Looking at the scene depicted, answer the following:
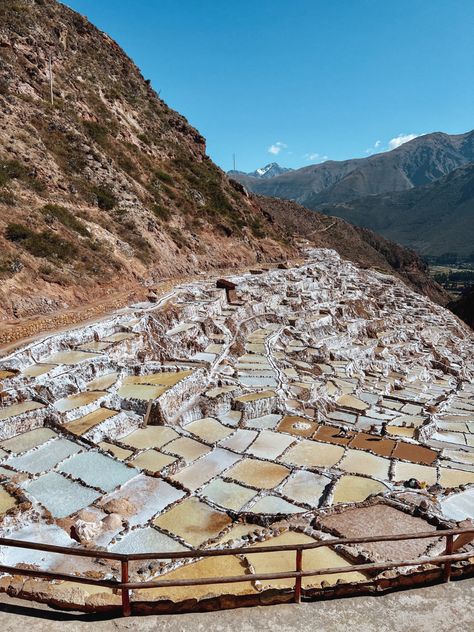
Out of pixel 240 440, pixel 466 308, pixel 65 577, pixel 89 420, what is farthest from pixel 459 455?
pixel 466 308

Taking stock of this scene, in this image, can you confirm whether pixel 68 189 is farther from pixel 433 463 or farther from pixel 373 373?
pixel 433 463

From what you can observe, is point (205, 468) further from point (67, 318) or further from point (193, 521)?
point (67, 318)

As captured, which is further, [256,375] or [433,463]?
[256,375]

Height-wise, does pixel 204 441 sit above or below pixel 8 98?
below

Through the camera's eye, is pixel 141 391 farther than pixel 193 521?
Yes

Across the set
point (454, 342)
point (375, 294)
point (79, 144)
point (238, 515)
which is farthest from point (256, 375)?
point (375, 294)

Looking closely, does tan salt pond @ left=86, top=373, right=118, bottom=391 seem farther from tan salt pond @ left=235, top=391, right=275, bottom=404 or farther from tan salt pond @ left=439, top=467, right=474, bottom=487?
tan salt pond @ left=439, top=467, right=474, bottom=487
